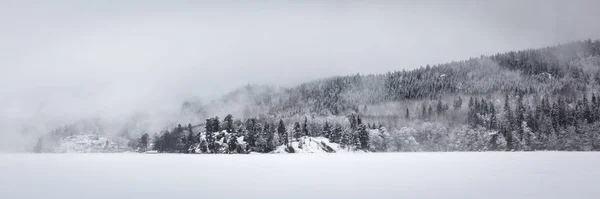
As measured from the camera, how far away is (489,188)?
30.0 metres

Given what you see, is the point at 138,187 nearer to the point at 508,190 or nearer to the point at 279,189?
the point at 279,189

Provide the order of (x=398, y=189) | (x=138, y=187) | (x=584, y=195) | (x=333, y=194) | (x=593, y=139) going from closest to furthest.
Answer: (x=584, y=195)
(x=333, y=194)
(x=398, y=189)
(x=138, y=187)
(x=593, y=139)

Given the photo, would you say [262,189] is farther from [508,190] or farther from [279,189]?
[508,190]

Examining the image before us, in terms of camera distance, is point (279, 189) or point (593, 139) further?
point (593, 139)

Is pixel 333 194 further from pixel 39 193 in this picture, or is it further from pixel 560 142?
pixel 560 142

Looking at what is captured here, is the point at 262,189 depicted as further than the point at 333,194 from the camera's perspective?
Yes

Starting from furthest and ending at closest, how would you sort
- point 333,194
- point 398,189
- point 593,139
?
point 593,139
point 398,189
point 333,194

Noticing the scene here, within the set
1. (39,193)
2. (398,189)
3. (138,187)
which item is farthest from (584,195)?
(39,193)

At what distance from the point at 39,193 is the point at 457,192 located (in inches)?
1072

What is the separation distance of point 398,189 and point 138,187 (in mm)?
19099

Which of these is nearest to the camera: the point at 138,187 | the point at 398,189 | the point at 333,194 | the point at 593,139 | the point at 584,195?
the point at 584,195

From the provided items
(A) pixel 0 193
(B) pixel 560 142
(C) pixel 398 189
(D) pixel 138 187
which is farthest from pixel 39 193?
(B) pixel 560 142

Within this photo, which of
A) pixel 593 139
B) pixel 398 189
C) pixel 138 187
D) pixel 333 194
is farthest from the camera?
pixel 593 139

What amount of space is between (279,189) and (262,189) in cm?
121
